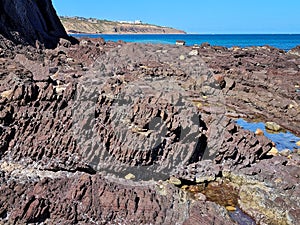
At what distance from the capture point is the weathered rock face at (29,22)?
22641mm

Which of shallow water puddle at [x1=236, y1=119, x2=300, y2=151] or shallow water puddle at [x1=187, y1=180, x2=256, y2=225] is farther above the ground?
shallow water puddle at [x1=187, y1=180, x2=256, y2=225]

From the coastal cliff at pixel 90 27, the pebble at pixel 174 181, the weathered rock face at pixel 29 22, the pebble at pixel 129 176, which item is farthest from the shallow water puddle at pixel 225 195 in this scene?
the coastal cliff at pixel 90 27

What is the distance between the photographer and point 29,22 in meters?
26.2

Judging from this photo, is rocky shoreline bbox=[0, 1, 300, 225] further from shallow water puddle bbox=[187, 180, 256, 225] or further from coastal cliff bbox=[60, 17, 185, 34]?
coastal cliff bbox=[60, 17, 185, 34]

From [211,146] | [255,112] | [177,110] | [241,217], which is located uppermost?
[177,110]

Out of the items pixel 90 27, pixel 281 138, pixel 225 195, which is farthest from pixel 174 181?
pixel 90 27

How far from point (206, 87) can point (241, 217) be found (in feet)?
41.7

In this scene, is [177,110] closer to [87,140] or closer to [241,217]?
[87,140]

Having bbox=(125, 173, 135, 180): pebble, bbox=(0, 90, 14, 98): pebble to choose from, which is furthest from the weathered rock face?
bbox=(125, 173, 135, 180): pebble

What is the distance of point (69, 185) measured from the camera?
6211 millimetres

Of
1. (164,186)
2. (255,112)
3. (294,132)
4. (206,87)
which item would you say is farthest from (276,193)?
(206,87)

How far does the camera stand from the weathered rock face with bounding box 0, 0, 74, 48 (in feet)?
74.3

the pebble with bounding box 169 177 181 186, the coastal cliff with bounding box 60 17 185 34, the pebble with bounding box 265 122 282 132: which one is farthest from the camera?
the coastal cliff with bounding box 60 17 185 34

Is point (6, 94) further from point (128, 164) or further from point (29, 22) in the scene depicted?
point (29, 22)
